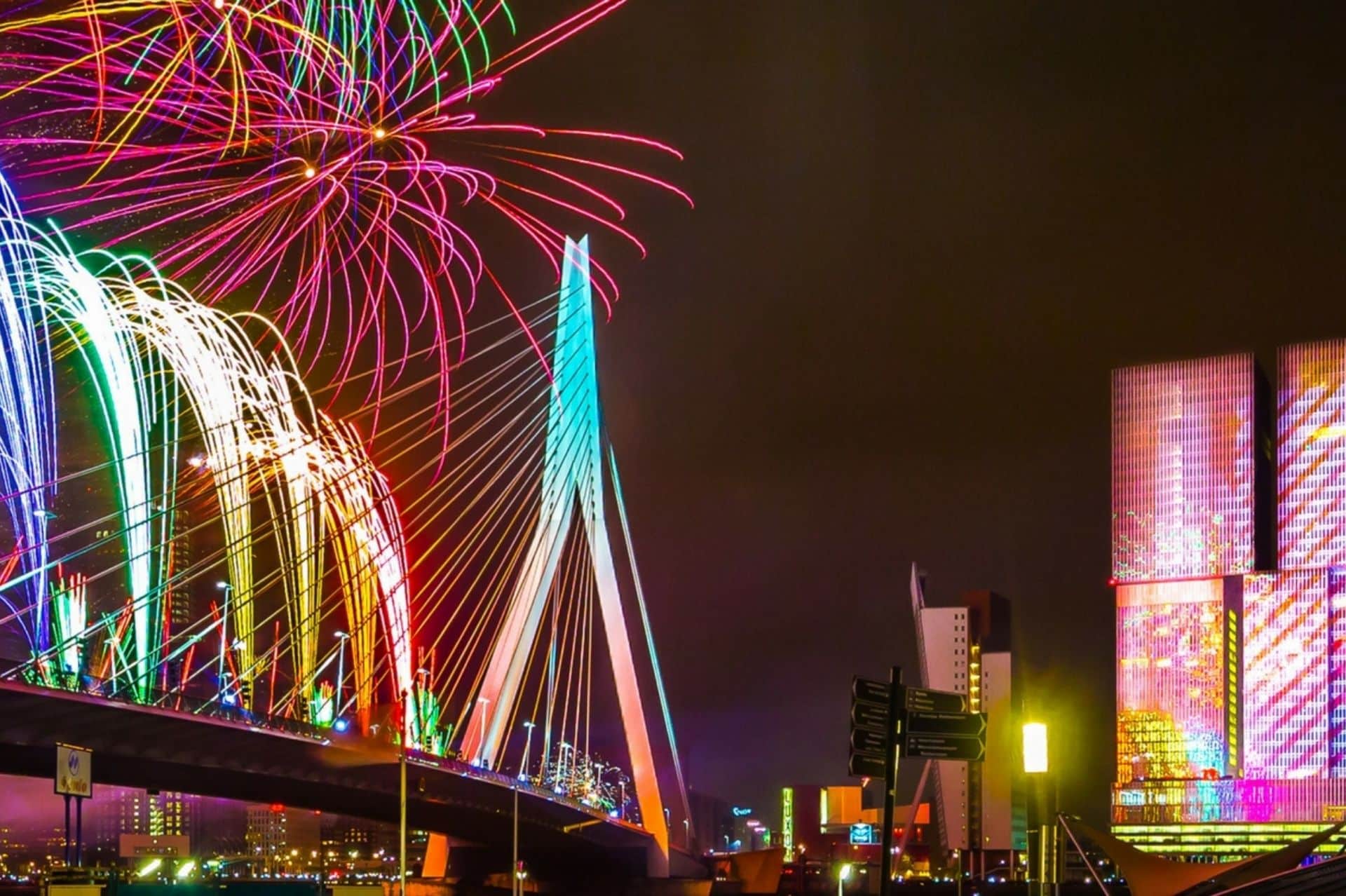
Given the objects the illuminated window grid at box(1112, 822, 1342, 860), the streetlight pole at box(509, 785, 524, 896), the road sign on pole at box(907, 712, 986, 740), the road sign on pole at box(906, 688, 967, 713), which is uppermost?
the road sign on pole at box(906, 688, 967, 713)

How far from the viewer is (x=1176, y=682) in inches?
6909

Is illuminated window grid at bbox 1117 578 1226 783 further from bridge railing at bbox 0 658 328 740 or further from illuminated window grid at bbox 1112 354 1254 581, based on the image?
bridge railing at bbox 0 658 328 740

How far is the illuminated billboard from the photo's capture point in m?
173

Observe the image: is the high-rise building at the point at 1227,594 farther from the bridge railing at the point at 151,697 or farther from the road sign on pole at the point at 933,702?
the road sign on pole at the point at 933,702

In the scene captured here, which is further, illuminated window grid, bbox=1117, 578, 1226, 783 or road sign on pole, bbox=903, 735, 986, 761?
illuminated window grid, bbox=1117, 578, 1226, 783

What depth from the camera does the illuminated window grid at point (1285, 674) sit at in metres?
170

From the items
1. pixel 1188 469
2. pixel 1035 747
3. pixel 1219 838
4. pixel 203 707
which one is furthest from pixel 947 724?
pixel 1188 469

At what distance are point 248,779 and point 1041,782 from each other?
3942cm

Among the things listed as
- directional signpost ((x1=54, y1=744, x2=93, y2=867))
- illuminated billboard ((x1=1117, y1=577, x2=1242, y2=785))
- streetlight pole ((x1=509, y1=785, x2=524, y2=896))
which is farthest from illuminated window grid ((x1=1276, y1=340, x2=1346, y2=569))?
directional signpost ((x1=54, y1=744, x2=93, y2=867))

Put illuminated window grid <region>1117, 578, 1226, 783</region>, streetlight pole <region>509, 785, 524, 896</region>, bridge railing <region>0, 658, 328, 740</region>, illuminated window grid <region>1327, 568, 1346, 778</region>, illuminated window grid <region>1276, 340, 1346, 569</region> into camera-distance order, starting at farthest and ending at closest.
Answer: illuminated window grid <region>1117, 578, 1226, 783</region> → illuminated window grid <region>1276, 340, 1346, 569</region> → illuminated window grid <region>1327, 568, 1346, 778</region> → streetlight pole <region>509, 785, 524, 896</region> → bridge railing <region>0, 658, 328, 740</region>

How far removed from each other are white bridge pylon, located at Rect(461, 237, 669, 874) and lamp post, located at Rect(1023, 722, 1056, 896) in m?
36.4

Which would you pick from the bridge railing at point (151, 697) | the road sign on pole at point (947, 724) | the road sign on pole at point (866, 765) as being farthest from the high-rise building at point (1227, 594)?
the road sign on pole at point (866, 765)

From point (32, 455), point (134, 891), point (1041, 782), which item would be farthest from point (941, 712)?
point (32, 455)

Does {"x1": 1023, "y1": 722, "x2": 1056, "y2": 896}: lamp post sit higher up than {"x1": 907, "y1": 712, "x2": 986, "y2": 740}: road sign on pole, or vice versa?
{"x1": 907, "y1": 712, "x2": 986, "y2": 740}: road sign on pole
